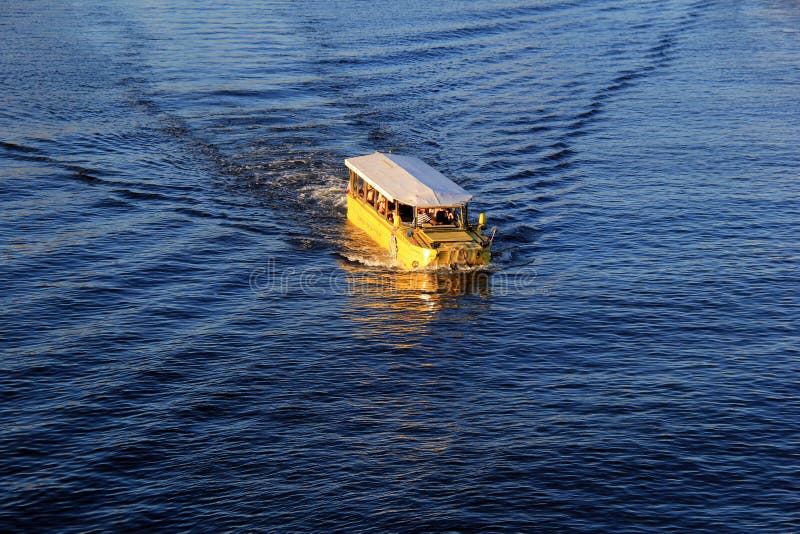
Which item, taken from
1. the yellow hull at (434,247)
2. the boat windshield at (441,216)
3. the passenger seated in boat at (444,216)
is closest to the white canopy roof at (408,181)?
the boat windshield at (441,216)

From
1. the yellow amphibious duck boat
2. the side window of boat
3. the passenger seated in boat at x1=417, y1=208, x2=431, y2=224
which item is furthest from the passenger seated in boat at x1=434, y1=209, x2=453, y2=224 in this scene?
the side window of boat

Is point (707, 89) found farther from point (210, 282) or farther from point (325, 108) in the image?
point (210, 282)

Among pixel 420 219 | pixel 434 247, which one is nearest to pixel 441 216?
pixel 420 219

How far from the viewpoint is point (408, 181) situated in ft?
172

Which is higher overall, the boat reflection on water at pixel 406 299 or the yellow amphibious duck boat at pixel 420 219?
the yellow amphibious duck boat at pixel 420 219

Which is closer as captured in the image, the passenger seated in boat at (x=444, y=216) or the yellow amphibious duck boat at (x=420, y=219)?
the yellow amphibious duck boat at (x=420, y=219)

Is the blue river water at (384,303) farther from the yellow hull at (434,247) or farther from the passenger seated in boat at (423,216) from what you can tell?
the passenger seated in boat at (423,216)

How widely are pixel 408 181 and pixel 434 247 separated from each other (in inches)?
200

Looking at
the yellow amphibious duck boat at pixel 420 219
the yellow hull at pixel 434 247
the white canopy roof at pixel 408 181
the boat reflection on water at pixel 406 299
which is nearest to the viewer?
the boat reflection on water at pixel 406 299

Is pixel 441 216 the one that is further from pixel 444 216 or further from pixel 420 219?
pixel 420 219

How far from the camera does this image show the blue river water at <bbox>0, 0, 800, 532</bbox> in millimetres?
34094

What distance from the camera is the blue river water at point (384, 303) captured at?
3409 centimetres

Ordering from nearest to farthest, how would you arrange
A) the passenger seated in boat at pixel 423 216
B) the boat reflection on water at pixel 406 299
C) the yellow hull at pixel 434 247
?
the boat reflection on water at pixel 406 299
the yellow hull at pixel 434 247
the passenger seated in boat at pixel 423 216

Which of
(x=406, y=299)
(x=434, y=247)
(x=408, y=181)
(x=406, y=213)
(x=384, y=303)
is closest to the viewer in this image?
(x=384, y=303)
